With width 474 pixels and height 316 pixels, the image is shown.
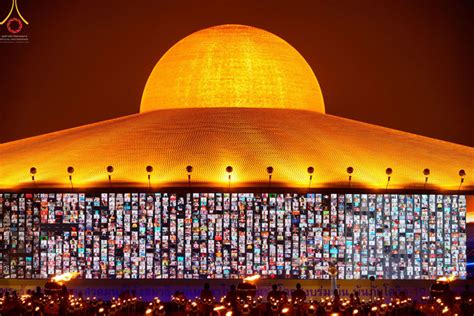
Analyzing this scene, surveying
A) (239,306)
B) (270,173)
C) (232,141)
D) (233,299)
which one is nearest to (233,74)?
(232,141)

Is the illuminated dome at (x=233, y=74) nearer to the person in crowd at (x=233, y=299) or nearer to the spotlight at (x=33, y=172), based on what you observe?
the spotlight at (x=33, y=172)

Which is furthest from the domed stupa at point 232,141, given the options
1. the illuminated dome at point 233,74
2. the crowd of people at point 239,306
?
the crowd of people at point 239,306

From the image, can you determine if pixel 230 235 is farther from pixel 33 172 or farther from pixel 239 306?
pixel 239 306

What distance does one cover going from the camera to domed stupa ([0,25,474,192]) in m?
→ 69.4

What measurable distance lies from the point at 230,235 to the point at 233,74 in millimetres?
13604

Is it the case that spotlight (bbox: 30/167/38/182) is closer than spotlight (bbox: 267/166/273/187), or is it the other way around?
spotlight (bbox: 267/166/273/187)

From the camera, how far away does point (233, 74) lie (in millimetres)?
78625

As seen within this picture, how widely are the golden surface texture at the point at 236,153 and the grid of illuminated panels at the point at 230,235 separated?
964mm

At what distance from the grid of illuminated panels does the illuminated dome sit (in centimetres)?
1131

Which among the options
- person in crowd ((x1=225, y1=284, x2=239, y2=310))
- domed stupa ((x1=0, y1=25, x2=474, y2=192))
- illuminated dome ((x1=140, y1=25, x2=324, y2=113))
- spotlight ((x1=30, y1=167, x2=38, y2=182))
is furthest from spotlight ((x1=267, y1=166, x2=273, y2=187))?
person in crowd ((x1=225, y1=284, x2=239, y2=310))

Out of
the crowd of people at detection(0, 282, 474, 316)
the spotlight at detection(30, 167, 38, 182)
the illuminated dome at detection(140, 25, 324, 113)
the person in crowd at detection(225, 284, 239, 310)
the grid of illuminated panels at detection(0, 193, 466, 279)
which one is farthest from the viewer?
the illuminated dome at detection(140, 25, 324, 113)

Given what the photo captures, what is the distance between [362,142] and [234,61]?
29.4ft

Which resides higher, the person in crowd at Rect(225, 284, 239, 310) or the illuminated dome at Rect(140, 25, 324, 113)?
the illuminated dome at Rect(140, 25, 324, 113)

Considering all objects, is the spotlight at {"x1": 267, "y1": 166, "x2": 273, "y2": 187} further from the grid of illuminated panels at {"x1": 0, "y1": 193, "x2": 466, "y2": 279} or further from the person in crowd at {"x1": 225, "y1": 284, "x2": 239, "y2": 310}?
the person in crowd at {"x1": 225, "y1": 284, "x2": 239, "y2": 310}
